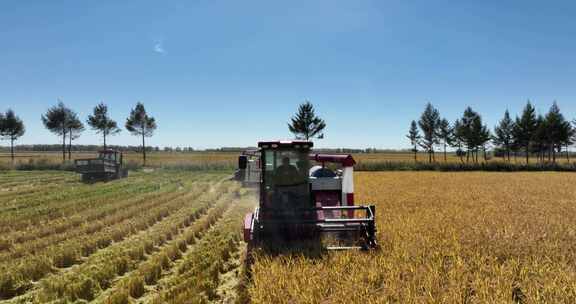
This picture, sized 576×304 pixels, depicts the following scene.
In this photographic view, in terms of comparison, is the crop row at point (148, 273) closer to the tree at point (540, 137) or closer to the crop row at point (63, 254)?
the crop row at point (63, 254)

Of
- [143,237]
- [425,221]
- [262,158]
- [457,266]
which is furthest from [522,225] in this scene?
[143,237]

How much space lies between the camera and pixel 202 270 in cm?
566

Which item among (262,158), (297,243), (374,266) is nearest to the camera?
(374,266)

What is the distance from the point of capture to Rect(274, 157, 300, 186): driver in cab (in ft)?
21.6

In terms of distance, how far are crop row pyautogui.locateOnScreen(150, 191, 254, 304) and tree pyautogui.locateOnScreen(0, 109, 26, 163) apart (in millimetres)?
49590

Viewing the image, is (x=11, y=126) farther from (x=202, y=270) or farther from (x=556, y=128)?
(x=556, y=128)

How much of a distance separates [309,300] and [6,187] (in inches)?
936

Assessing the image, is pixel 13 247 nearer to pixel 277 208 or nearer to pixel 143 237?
pixel 143 237

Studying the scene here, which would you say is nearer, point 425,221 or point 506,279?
point 506,279

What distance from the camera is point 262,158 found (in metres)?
6.50

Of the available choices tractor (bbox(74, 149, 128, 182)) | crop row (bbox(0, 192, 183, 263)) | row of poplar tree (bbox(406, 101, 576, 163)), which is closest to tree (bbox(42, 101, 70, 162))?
tractor (bbox(74, 149, 128, 182))

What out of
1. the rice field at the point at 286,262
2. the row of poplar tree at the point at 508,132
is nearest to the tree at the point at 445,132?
the row of poplar tree at the point at 508,132

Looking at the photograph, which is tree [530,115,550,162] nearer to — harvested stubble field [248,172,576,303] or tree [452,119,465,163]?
tree [452,119,465,163]

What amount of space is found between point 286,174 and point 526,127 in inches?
2212
